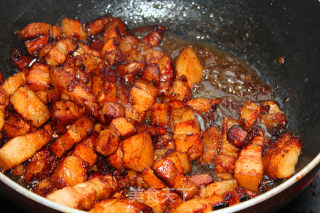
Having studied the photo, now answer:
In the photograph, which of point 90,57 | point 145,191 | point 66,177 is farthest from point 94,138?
point 90,57

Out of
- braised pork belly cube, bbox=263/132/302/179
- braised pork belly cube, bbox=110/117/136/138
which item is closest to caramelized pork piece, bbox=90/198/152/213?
braised pork belly cube, bbox=110/117/136/138

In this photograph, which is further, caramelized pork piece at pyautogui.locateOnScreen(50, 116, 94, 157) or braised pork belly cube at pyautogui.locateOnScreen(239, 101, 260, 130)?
braised pork belly cube at pyautogui.locateOnScreen(239, 101, 260, 130)

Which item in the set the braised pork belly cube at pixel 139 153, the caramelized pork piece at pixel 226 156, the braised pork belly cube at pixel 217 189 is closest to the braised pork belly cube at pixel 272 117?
the caramelized pork piece at pixel 226 156

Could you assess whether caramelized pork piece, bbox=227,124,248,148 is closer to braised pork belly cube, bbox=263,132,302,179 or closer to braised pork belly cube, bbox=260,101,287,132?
braised pork belly cube, bbox=263,132,302,179

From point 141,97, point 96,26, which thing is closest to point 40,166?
point 141,97

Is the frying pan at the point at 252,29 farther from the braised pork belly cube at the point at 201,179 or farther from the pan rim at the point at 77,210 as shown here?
the pan rim at the point at 77,210
